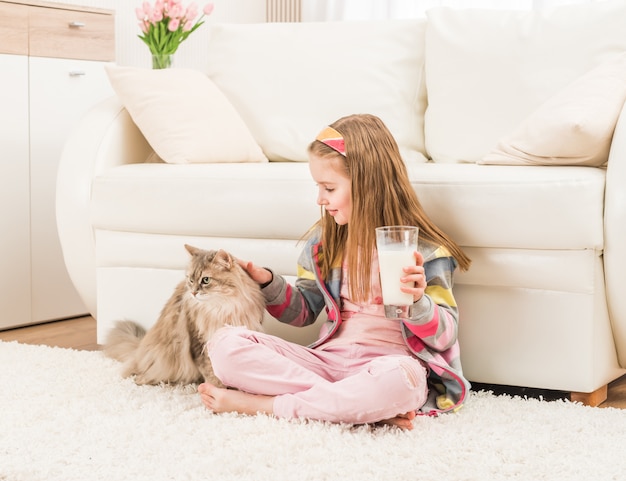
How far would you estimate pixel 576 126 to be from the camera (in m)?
1.83

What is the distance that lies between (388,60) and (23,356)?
140 cm

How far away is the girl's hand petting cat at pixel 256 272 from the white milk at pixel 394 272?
1.37 feet

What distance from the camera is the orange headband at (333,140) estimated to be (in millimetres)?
1707

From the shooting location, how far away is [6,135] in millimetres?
2734

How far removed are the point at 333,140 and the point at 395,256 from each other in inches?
14.9

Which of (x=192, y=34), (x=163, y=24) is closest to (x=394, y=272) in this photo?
(x=163, y=24)

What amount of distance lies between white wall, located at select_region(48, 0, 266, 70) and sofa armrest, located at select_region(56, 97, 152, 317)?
1.24 meters

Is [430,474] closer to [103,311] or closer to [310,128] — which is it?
[103,311]

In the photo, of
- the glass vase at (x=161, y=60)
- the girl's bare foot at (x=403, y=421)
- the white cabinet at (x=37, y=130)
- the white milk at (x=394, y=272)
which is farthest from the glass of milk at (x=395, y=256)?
the glass vase at (x=161, y=60)

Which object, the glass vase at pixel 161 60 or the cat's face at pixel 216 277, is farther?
the glass vase at pixel 161 60

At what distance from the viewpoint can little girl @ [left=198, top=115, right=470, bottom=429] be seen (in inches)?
64.5

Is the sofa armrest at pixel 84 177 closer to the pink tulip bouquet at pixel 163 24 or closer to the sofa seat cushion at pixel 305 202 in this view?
the sofa seat cushion at pixel 305 202

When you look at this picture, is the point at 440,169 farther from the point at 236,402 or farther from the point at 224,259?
the point at 236,402

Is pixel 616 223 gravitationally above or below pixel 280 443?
above
